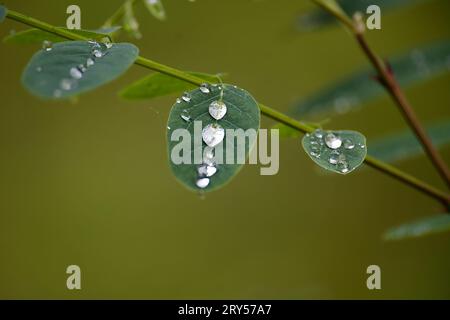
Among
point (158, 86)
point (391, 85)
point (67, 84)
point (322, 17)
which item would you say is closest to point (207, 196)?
point (322, 17)

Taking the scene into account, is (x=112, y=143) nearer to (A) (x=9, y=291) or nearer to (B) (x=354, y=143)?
(A) (x=9, y=291)

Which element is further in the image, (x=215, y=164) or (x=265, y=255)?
(x=265, y=255)

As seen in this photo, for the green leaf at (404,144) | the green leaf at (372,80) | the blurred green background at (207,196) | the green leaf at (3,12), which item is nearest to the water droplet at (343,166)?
the green leaf at (3,12)

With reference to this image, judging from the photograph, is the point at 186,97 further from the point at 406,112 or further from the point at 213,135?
the point at 406,112

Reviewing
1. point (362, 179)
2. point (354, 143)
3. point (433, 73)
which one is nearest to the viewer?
point (354, 143)

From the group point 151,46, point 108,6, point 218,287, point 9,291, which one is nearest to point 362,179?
point 218,287

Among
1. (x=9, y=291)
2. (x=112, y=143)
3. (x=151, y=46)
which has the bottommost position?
(x=9, y=291)
